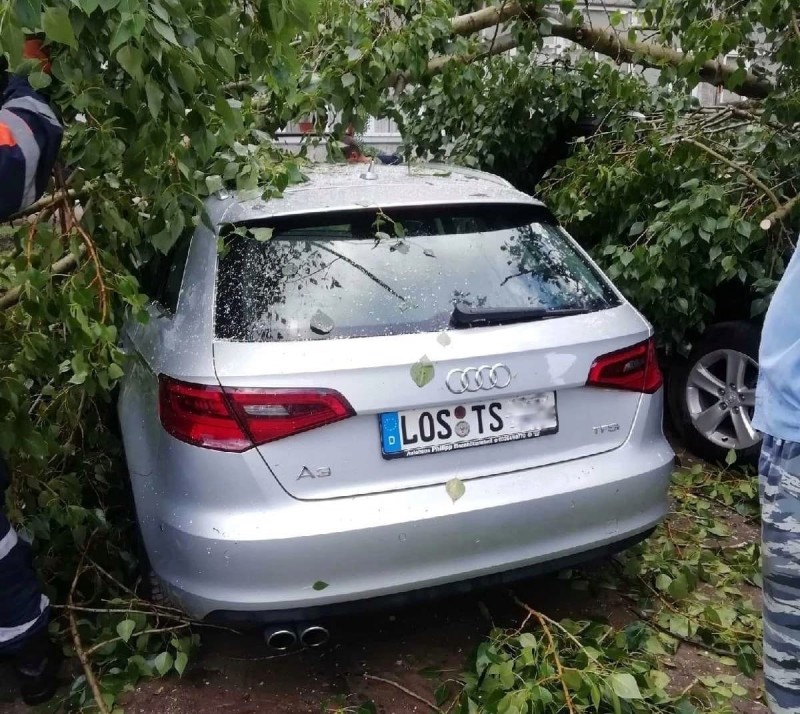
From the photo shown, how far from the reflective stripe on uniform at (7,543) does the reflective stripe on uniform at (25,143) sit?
3.36ft

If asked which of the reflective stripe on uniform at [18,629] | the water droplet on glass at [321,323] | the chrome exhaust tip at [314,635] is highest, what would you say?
the water droplet on glass at [321,323]

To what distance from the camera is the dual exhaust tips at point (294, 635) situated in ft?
7.99

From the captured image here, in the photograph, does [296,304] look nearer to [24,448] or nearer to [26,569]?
[24,448]

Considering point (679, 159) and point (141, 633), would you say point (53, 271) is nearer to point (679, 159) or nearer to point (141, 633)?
point (141, 633)

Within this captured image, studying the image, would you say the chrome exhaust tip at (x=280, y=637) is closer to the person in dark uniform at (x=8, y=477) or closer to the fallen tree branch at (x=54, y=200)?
the person in dark uniform at (x=8, y=477)

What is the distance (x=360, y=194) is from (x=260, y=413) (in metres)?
0.87

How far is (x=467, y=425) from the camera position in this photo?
2.50m

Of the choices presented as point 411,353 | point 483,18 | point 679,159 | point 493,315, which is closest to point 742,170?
point 679,159

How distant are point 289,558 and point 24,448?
0.97m

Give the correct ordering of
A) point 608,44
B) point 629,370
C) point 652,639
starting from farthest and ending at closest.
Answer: point 608,44, point 652,639, point 629,370

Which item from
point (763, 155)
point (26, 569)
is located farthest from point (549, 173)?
point (26, 569)

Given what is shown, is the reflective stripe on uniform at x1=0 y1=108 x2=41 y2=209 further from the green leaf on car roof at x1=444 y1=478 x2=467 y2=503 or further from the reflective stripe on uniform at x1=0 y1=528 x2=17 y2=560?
the green leaf on car roof at x1=444 y1=478 x2=467 y2=503

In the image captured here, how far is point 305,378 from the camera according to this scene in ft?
A: 7.67

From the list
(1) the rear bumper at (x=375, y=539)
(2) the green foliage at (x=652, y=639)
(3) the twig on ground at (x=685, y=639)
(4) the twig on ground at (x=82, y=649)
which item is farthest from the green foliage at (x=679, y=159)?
(4) the twig on ground at (x=82, y=649)
